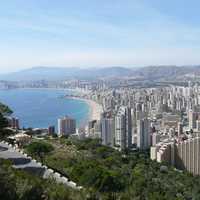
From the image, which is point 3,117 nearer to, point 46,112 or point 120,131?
point 120,131

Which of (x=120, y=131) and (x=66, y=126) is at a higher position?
(x=120, y=131)

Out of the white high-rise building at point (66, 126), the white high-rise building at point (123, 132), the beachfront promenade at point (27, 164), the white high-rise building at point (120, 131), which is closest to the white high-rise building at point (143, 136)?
the white high-rise building at point (123, 132)

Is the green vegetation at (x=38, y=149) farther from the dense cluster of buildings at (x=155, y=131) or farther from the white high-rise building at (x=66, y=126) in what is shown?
the white high-rise building at (x=66, y=126)

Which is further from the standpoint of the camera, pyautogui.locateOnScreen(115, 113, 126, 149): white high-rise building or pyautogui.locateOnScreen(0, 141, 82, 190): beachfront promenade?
pyautogui.locateOnScreen(115, 113, 126, 149): white high-rise building

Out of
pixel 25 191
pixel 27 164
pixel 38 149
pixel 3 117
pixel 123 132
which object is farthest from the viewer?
pixel 123 132

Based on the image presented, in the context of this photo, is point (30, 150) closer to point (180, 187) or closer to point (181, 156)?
point (180, 187)

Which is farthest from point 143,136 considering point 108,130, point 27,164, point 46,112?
point 46,112

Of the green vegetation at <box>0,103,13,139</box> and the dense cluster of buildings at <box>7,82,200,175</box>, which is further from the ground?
the green vegetation at <box>0,103,13,139</box>

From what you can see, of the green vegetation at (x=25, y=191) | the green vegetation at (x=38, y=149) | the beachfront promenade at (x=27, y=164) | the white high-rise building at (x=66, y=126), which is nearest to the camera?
the green vegetation at (x=25, y=191)

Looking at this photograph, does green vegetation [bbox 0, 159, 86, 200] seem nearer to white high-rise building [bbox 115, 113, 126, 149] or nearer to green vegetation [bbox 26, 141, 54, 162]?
green vegetation [bbox 26, 141, 54, 162]

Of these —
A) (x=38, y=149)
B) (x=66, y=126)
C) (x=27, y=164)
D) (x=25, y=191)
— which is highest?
(x=25, y=191)

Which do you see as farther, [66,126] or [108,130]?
[66,126]

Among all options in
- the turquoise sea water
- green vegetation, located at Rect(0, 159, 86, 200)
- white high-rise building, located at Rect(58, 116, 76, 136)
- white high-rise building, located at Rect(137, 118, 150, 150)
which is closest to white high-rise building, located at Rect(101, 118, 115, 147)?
white high-rise building, located at Rect(137, 118, 150, 150)
